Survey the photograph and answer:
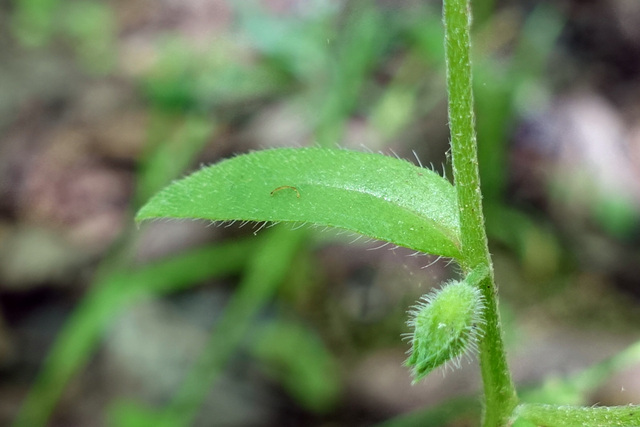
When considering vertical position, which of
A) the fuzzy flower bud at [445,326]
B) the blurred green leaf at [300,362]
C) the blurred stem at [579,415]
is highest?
the blurred green leaf at [300,362]

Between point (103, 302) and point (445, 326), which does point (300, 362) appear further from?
point (445, 326)

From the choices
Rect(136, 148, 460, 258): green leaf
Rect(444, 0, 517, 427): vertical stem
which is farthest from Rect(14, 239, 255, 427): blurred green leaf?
Rect(444, 0, 517, 427): vertical stem

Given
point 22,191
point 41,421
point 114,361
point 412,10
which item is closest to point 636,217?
point 412,10

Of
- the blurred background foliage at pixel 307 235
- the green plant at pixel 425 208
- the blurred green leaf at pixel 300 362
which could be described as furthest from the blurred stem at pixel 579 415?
the blurred green leaf at pixel 300 362

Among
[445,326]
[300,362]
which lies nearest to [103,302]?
[300,362]

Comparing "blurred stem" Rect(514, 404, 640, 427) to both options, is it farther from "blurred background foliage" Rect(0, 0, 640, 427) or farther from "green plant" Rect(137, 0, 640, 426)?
"blurred background foliage" Rect(0, 0, 640, 427)

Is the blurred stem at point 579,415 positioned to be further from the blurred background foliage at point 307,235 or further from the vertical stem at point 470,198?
the blurred background foliage at point 307,235
